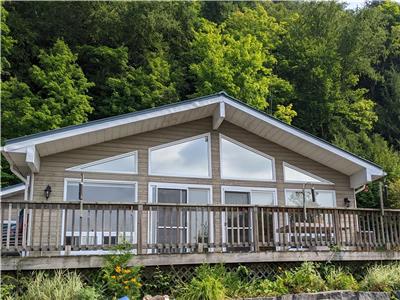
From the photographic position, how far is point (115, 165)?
10664 millimetres

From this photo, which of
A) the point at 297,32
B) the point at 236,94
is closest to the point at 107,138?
the point at 236,94

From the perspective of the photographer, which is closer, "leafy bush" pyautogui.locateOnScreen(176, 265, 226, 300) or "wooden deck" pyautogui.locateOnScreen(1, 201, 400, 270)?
"leafy bush" pyautogui.locateOnScreen(176, 265, 226, 300)

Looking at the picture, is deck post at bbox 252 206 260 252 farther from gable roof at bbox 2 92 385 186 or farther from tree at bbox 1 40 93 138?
tree at bbox 1 40 93 138

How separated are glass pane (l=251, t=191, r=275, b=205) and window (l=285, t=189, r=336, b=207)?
0.44m

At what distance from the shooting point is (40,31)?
81.4 ft

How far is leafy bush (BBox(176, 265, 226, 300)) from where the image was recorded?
23.6 ft

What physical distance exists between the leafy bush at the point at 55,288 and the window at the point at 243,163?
17.6 ft

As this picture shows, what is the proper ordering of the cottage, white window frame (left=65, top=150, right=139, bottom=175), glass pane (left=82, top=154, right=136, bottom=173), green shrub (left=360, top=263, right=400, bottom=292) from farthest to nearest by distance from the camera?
glass pane (left=82, top=154, right=136, bottom=173) → white window frame (left=65, top=150, right=139, bottom=175) → the cottage → green shrub (left=360, top=263, right=400, bottom=292)

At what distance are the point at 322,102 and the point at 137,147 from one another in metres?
19.7

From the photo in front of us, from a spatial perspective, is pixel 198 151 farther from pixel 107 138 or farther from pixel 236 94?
pixel 236 94

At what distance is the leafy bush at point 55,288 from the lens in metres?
6.69

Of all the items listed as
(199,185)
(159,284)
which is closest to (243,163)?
(199,185)

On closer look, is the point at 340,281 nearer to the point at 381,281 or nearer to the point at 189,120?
the point at 381,281

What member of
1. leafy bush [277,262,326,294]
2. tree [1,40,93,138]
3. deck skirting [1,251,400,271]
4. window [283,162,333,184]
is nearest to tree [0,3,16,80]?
tree [1,40,93,138]
